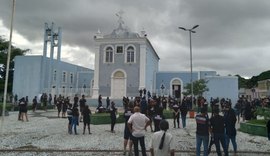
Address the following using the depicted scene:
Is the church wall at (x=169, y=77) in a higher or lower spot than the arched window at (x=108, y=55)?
lower

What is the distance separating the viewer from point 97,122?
17641mm

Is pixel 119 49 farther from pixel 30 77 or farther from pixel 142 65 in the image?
pixel 30 77

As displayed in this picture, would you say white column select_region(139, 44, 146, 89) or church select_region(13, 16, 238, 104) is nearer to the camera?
white column select_region(139, 44, 146, 89)

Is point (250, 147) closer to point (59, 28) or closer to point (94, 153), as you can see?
point (94, 153)

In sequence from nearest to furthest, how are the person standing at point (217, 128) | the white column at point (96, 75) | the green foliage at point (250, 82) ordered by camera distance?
the person standing at point (217, 128) → the white column at point (96, 75) → the green foliage at point (250, 82)

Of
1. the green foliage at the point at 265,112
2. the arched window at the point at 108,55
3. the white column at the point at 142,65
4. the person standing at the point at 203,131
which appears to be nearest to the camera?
the person standing at the point at 203,131

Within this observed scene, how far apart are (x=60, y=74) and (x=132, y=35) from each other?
12.6 meters

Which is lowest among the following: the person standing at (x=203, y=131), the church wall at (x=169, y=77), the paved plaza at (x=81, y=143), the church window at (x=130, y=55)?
the paved plaza at (x=81, y=143)

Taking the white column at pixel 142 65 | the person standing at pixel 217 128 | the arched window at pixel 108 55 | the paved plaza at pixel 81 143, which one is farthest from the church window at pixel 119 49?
the person standing at pixel 217 128

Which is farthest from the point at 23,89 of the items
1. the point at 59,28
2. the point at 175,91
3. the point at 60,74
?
the point at 175,91

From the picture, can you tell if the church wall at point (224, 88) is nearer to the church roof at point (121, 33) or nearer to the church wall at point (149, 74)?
the church wall at point (149, 74)

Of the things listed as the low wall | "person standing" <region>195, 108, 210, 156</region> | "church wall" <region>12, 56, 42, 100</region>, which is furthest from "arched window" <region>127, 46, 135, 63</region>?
"person standing" <region>195, 108, 210, 156</region>

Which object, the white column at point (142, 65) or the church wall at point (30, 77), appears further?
the church wall at point (30, 77)

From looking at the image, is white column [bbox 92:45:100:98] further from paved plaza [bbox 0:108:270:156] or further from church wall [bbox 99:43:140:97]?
paved plaza [bbox 0:108:270:156]
